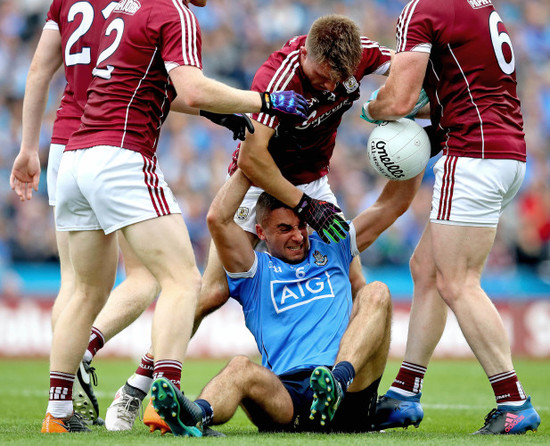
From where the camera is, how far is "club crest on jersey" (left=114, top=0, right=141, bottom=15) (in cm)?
506

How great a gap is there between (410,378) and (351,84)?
1.96m

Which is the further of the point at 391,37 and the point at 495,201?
the point at 391,37

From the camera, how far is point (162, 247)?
4809mm

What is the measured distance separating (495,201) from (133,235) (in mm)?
Result: 2211

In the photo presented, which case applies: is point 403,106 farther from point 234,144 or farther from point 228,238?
point 234,144

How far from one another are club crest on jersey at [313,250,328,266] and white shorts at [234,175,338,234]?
0.72 m

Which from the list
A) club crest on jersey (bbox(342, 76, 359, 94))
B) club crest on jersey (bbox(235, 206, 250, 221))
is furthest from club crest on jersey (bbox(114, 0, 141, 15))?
club crest on jersey (bbox(235, 206, 250, 221))

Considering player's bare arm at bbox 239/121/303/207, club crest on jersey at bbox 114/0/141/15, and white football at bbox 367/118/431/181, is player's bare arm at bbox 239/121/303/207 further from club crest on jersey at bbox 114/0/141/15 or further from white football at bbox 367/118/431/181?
club crest on jersey at bbox 114/0/141/15

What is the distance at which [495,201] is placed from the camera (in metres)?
5.44

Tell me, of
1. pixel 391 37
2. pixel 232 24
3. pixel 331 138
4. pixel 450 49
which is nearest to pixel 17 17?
pixel 232 24

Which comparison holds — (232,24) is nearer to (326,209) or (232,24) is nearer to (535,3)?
(535,3)

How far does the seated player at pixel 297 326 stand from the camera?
15.4 ft

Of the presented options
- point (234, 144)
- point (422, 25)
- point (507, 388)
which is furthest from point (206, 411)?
point (234, 144)

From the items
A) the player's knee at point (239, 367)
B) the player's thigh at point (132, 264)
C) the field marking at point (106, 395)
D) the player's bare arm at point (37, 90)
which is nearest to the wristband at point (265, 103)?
the player's knee at point (239, 367)
